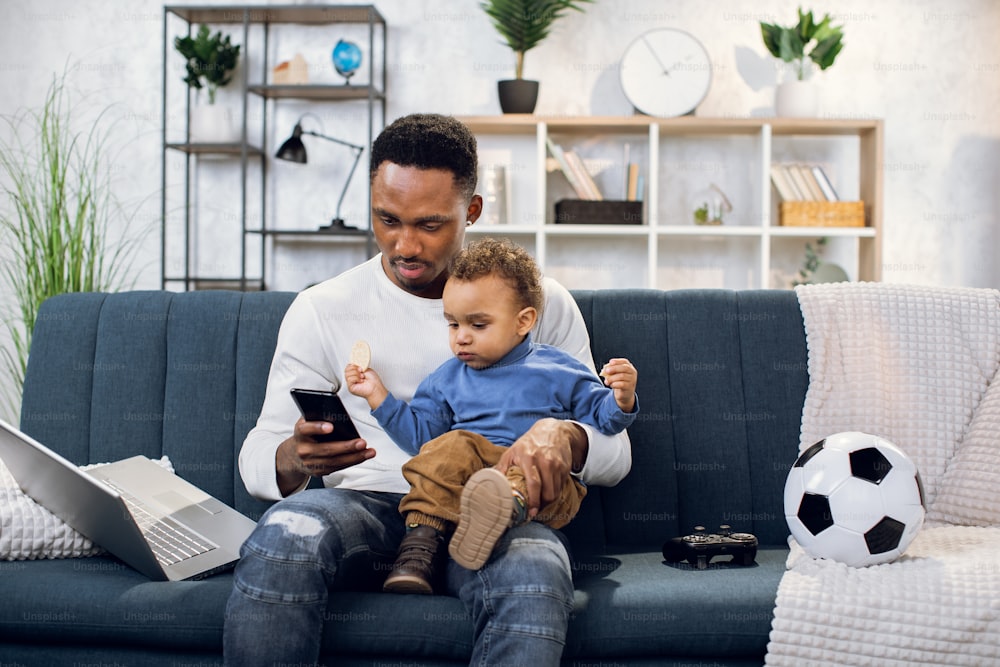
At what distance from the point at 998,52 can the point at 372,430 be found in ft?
11.4

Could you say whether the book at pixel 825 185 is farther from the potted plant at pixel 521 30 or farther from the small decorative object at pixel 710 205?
the potted plant at pixel 521 30

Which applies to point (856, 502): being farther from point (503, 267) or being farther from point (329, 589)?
point (329, 589)

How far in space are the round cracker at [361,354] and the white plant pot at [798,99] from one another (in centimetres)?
261

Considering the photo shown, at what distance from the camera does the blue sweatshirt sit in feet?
5.31

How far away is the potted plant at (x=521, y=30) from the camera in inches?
143

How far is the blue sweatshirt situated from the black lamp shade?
2371 mm

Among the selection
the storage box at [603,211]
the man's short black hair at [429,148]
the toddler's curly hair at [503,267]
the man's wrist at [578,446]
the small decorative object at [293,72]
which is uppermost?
the small decorative object at [293,72]

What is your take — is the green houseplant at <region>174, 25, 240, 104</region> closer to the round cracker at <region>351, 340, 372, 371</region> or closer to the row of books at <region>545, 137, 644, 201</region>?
the row of books at <region>545, 137, 644, 201</region>

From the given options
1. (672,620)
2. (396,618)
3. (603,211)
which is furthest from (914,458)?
(603,211)

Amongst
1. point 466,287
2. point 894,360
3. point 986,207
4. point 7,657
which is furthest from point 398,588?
point 986,207

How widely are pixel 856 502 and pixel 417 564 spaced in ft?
2.34

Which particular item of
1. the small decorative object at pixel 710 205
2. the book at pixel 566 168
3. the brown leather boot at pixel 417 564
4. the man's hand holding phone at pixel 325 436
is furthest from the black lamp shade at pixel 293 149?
the brown leather boot at pixel 417 564

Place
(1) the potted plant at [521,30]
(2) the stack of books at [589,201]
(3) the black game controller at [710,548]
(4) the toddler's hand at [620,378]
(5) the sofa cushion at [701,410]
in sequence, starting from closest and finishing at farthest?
(4) the toddler's hand at [620,378] < (3) the black game controller at [710,548] < (5) the sofa cushion at [701,410] < (1) the potted plant at [521,30] < (2) the stack of books at [589,201]

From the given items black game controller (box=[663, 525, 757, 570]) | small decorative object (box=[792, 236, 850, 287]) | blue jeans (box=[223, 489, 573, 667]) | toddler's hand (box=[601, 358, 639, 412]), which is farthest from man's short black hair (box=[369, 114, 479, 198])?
small decorative object (box=[792, 236, 850, 287])
